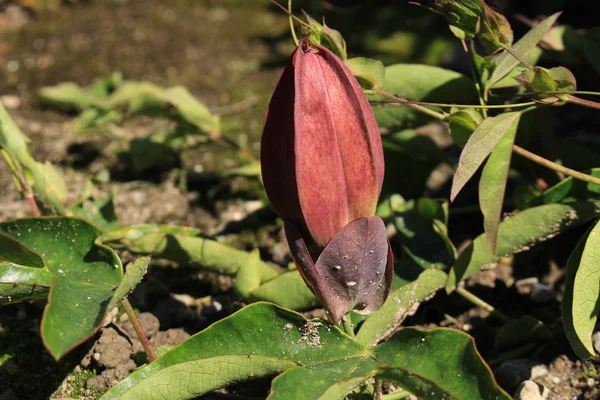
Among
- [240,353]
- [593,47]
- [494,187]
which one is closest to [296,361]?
[240,353]

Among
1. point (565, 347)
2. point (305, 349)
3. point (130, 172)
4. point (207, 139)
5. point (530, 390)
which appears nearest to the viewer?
point (305, 349)

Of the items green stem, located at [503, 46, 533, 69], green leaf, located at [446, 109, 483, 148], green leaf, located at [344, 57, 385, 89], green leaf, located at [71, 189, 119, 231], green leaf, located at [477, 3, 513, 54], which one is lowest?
green leaf, located at [71, 189, 119, 231]

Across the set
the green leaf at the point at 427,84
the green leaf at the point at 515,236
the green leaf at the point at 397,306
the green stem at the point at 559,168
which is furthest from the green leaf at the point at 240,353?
the green leaf at the point at 427,84

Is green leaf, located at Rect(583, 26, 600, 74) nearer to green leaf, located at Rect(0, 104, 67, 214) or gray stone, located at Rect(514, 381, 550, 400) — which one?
gray stone, located at Rect(514, 381, 550, 400)

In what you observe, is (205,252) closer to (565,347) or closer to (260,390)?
(260,390)

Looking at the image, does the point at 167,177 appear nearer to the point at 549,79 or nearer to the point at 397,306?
the point at 397,306

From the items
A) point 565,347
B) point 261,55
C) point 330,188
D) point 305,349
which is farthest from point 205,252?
point 261,55

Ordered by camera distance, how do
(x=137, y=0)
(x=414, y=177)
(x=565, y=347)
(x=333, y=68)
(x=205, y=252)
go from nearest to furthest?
(x=333, y=68)
(x=565, y=347)
(x=205, y=252)
(x=414, y=177)
(x=137, y=0)

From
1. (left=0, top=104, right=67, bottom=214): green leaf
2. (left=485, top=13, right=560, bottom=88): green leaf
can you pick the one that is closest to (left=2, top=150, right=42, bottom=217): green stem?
(left=0, top=104, right=67, bottom=214): green leaf
